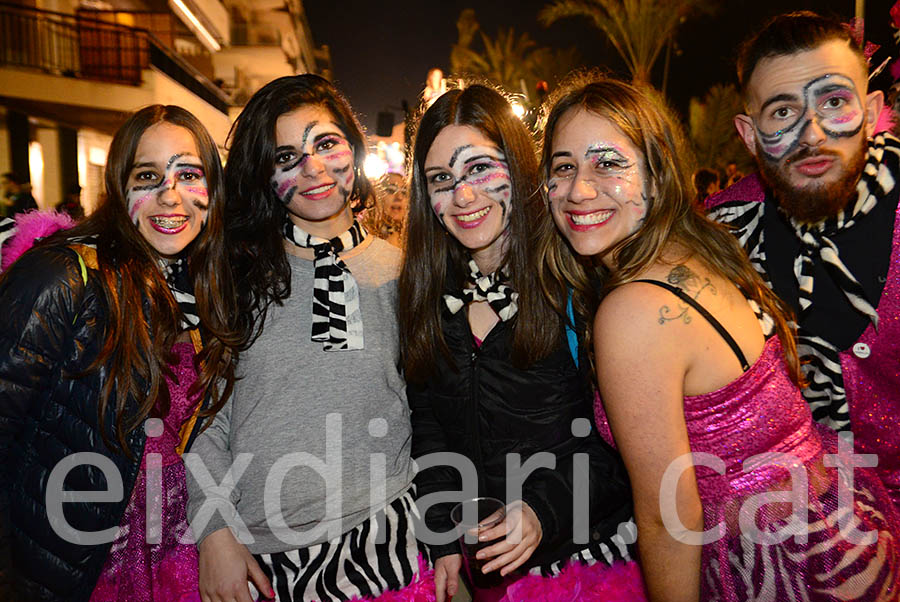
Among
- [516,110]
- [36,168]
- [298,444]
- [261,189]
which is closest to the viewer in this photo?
[298,444]

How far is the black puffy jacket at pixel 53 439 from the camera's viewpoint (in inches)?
79.5

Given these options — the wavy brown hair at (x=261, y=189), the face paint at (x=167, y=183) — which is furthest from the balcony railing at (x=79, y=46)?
the face paint at (x=167, y=183)

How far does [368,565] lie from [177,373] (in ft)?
3.41

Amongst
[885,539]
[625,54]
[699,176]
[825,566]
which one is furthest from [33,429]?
[625,54]

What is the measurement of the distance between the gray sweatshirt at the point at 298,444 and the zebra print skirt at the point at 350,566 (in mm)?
41

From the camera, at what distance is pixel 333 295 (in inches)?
96.3

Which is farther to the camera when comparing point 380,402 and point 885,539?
point 380,402

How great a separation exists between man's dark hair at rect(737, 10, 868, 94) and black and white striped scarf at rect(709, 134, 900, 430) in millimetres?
376

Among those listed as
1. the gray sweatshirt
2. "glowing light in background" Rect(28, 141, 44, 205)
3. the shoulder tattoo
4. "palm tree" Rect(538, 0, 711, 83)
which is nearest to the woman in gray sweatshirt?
the gray sweatshirt

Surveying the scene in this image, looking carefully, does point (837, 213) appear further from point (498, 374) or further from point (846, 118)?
point (498, 374)

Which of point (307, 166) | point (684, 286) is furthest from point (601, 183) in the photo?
point (307, 166)

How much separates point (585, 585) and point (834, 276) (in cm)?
147

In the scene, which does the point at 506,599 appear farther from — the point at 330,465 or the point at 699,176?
the point at 699,176

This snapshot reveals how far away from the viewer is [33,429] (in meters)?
2.09
